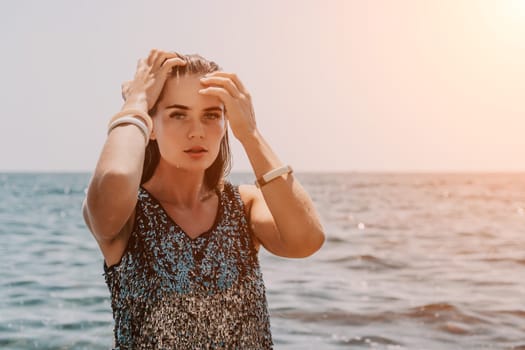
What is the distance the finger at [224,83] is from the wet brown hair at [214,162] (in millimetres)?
63

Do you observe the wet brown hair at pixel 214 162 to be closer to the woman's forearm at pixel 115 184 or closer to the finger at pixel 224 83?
the finger at pixel 224 83

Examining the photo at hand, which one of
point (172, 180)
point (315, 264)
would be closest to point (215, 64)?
point (172, 180)

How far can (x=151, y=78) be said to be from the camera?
2619 millimetres

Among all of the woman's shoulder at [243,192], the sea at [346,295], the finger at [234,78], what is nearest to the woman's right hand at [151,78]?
the finger at [234,78]

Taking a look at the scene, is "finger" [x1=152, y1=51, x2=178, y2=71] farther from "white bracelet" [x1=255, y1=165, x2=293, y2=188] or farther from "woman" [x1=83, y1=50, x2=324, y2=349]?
"white bracelet" [x1=255, y1=165, x2=293, y2=188]

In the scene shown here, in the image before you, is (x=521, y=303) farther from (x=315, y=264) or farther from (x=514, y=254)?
(x=514, y=254)

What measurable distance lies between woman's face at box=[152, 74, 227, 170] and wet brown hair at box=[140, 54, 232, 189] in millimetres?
26

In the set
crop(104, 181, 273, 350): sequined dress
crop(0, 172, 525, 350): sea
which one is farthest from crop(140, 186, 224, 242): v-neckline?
crop(0, 172, 525, 350): sea

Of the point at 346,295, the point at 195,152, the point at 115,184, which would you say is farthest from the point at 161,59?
the point at 346,295

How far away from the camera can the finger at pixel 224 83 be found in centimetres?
255

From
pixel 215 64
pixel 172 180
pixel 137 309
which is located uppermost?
pixel 215 64

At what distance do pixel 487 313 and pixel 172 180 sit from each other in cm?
694

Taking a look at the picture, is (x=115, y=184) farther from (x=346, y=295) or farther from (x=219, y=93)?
(x=346, y=295)

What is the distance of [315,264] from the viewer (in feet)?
41.0
